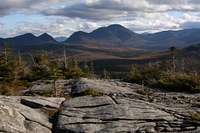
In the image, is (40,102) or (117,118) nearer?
(117,118)

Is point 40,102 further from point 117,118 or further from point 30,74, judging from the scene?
point 30,74

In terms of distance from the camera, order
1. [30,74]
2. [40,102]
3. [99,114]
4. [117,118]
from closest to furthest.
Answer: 1. [117,118]
2. [99,114]
3. [40,102]
4. [30,74]

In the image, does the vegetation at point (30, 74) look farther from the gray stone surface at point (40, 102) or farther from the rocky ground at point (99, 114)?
the rocky ground at point (99, 114)

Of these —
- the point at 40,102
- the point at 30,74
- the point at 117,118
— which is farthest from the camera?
the point at 30,74

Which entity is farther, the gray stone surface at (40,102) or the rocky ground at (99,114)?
the gray stone surface at (40,102)

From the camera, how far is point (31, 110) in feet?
60.4

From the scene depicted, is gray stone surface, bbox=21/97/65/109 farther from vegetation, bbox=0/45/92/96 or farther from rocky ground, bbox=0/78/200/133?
vegetation, bbox=0/45/92/96

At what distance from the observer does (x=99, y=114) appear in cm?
1786

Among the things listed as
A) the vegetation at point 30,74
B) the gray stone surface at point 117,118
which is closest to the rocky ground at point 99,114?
the gray stone surface at point 117,118

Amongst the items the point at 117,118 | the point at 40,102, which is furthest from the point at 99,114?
the point at 40,102

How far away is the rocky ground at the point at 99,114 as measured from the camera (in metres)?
16.1

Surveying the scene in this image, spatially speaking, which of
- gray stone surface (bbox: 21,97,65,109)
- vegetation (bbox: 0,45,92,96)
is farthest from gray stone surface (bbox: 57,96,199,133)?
vegetation (bbox: 0,45,92,96)

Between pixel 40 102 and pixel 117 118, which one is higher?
pixel 40 102

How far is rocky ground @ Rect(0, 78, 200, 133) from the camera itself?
1614 centimetres
